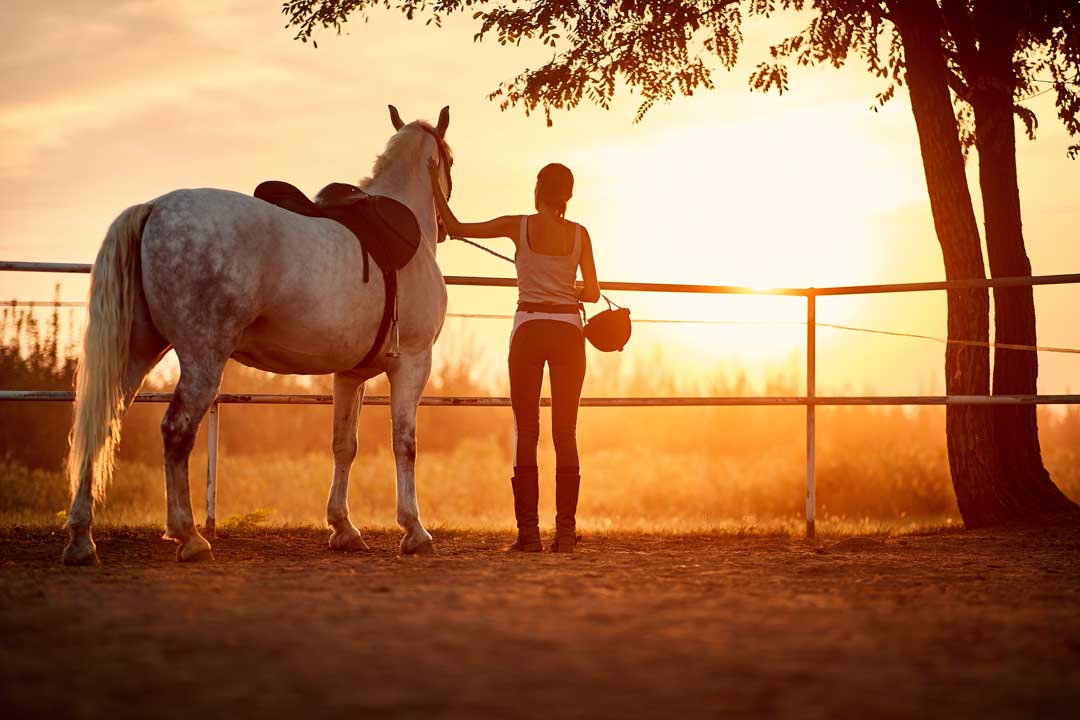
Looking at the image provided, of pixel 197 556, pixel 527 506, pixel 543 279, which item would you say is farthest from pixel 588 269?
pixel 197 556

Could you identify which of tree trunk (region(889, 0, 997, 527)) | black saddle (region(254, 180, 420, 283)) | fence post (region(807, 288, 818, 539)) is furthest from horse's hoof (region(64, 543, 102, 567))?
tree trunk (region(889, 0, 997, 527))

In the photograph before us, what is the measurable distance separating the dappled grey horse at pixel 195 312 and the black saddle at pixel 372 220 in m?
0.06

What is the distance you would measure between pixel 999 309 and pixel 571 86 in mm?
3620

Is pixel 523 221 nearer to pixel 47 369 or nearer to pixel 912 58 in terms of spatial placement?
pixel 912 58

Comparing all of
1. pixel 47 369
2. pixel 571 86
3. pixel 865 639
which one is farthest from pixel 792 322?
pixel 47 369

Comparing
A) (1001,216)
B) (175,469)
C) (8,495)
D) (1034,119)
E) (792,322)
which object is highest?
(1034,119)

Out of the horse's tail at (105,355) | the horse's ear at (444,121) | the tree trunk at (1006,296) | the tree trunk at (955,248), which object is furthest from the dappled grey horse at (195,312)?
the tree trunk at (1006,296)

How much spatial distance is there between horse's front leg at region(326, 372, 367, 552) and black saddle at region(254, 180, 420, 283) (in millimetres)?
766

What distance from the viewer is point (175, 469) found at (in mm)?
4414

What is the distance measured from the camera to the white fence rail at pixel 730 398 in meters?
5.88

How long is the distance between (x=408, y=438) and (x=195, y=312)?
4.19 feet

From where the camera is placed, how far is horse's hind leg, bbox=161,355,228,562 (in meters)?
4.35

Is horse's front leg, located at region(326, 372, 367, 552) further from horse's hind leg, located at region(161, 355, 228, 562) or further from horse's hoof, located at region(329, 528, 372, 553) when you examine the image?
horse's hind leg, located at region(161, 355, 228, 562)

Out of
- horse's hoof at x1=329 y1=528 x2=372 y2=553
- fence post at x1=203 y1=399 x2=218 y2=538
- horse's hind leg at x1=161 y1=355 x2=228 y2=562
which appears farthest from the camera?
fence post at x1=203 y1=399 x2=218 y2=538
